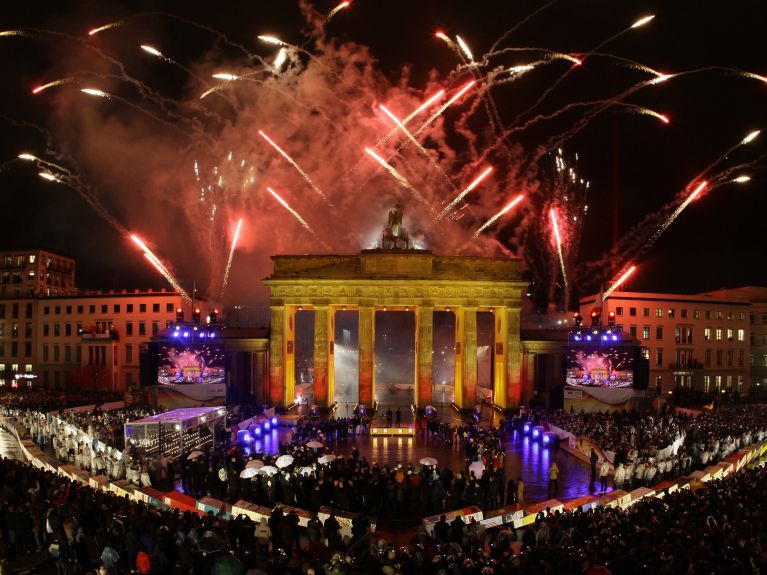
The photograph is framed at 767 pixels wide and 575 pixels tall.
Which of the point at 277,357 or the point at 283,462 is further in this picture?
the point at 277,357

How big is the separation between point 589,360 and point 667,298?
25.6 meters

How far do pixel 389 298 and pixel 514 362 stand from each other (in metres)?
11.3

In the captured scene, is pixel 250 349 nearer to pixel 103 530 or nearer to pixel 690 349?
pixel 103 530

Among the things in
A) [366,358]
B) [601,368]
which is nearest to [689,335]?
[601,368]

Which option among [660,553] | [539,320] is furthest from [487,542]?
[539,320]

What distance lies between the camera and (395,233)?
5144 cm

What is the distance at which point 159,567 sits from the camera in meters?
12.9

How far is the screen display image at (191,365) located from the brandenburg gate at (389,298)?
4.24m

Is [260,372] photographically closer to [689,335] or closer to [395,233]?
[395,233]

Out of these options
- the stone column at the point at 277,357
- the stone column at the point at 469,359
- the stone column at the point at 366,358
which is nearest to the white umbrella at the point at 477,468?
the stone column at the point at 469,359

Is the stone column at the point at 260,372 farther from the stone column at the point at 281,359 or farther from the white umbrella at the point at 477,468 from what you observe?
the white umbrella at the point at 477,468

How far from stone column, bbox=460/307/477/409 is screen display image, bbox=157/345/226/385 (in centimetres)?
1916

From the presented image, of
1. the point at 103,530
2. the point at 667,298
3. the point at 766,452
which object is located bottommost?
the point at 766,452

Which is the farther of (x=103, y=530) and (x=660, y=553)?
(x=103, y=530)
